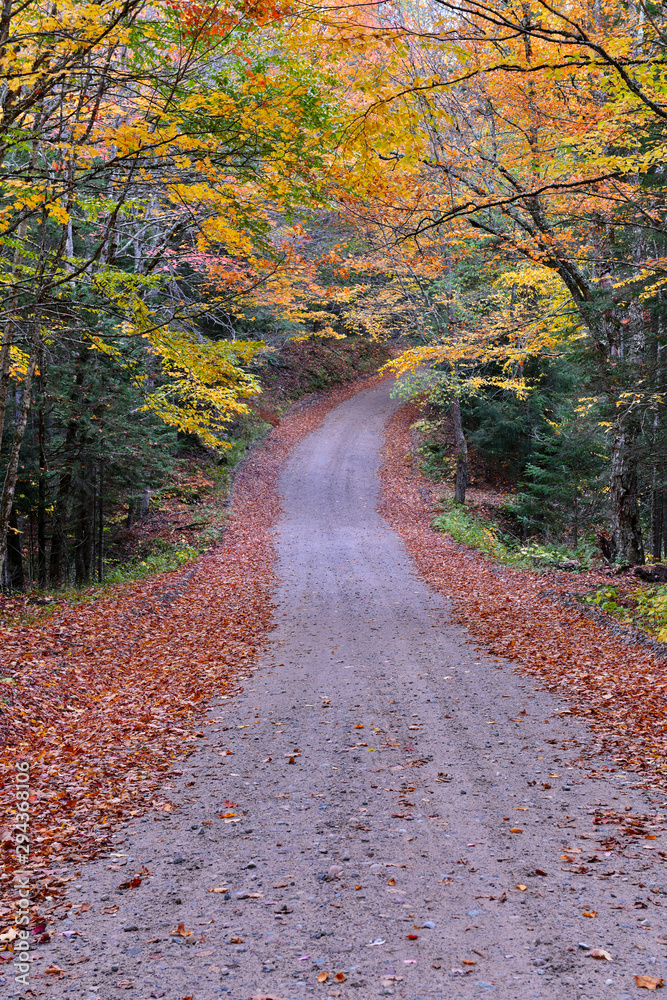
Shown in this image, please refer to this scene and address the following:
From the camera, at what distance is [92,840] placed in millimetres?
4660

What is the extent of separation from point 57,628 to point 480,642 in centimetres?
655

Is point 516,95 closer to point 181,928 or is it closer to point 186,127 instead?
point 186,127

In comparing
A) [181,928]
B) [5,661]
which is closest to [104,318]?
[5,661]

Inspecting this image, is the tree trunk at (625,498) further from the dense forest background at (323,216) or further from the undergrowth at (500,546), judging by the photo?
the undergrowth at (500,546)

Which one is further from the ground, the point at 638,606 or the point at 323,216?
the point at 323,216

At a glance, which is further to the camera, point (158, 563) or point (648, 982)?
point (158, 563)

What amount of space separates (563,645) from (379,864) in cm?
570

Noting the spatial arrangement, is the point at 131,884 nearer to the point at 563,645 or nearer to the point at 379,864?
the point at 379,864

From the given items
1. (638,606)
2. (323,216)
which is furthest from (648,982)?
(323,216)

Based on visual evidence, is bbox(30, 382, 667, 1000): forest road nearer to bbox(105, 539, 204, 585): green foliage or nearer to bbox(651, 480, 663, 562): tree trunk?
bbox(105, 539, 204, 585): green foliage

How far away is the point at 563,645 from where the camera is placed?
900 centimetres

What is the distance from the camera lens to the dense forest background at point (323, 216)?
6301mm

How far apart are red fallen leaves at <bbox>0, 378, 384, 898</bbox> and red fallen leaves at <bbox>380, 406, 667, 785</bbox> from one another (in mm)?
3824

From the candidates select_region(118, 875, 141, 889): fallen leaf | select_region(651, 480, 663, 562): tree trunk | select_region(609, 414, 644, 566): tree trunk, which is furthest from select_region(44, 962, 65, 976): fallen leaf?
select_region(651, 480, 663, 562): tree trunk
